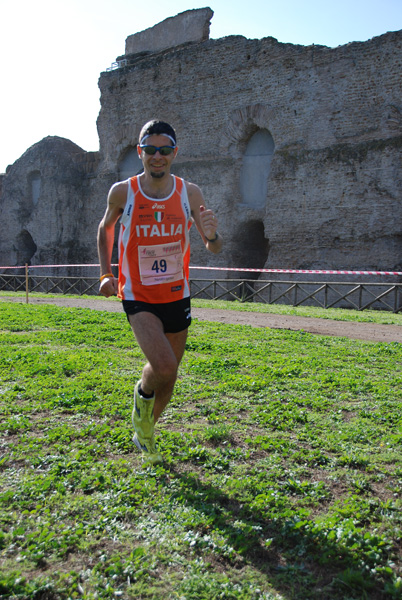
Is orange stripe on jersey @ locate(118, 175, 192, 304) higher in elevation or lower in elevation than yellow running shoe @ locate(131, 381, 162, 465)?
higher

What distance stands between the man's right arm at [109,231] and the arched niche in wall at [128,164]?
21.3 m

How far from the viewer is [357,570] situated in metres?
2.21

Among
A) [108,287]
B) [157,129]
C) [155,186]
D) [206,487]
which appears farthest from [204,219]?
[206,487]

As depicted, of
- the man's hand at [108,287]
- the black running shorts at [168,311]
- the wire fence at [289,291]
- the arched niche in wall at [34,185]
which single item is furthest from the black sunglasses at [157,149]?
the arched niche in wall at [34,185]

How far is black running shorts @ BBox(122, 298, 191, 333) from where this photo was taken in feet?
11.1

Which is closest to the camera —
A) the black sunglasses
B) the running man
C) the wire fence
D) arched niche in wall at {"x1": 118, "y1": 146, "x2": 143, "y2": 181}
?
the running man

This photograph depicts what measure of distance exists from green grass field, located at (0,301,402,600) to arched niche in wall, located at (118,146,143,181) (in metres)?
19.9

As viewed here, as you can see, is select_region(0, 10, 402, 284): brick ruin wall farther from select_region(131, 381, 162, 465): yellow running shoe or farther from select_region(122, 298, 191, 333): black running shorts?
select_region(131, 381, 162, 465): yellow running shoe

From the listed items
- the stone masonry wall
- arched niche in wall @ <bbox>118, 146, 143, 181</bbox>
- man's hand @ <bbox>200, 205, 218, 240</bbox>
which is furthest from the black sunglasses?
arched niche in wall @ <bbox>118, 146, 143, 181</bbox>

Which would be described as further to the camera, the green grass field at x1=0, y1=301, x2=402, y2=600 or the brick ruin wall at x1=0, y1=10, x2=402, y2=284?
the brick ruin wall at x1=0, y1=10, x2=402, y2=284

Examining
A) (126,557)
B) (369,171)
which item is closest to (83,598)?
(126,557)

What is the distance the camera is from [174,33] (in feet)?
83.1

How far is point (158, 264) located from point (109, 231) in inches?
24.1

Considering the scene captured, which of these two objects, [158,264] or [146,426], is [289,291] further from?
[146,426]
